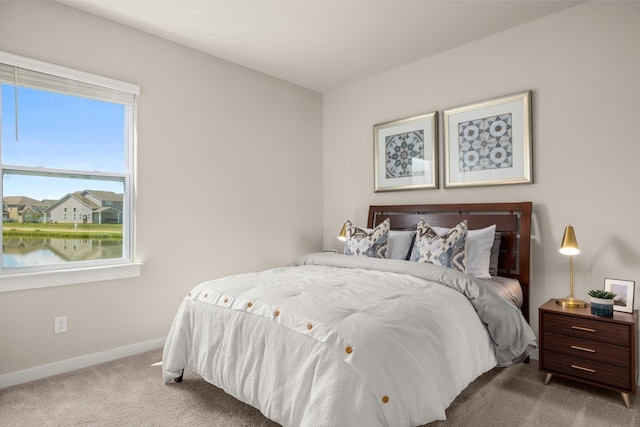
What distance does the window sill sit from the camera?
8.19 ft

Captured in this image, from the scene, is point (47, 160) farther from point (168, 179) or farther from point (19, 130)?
point (168, 179)

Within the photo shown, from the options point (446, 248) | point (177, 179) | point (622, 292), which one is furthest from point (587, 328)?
point (177, 179)

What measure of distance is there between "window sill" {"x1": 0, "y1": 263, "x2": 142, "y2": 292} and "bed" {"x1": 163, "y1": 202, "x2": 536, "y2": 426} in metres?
0.89

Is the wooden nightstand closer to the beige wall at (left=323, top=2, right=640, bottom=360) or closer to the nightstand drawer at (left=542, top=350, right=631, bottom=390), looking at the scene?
the nightstand drawer at (left=542, top=350, right=631, bottom=390)

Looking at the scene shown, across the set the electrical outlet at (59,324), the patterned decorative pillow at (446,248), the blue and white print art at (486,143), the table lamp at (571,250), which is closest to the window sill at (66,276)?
the electrical outlet at (59,324)

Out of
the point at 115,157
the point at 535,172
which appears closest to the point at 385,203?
the point at 535,172

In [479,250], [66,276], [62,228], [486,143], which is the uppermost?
[486,143]

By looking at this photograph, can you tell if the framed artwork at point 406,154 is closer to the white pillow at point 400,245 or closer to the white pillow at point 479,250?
the white pillow at point 400,245

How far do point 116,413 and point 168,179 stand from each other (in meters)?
1.84

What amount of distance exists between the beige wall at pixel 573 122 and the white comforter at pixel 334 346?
1.16 m

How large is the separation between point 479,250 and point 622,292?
2.93 ft

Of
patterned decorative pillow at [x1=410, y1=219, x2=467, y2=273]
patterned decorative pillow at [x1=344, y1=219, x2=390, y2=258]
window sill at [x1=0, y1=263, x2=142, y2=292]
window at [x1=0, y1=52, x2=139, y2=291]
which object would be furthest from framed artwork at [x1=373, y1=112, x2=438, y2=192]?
window sill at [x1=0, y1=263, x2=142, y2=292]

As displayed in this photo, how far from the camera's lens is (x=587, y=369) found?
7.60 ft

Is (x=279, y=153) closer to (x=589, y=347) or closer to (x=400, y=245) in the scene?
(x=400, y=245)
